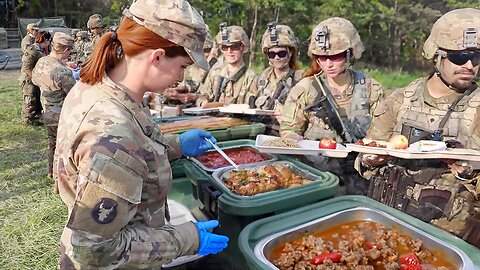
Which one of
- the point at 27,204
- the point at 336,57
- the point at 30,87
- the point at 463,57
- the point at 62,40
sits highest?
the point at 463,57

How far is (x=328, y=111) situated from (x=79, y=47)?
1138 centimetres

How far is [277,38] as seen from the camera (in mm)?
4270

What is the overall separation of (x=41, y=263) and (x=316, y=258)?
2758 millimetres

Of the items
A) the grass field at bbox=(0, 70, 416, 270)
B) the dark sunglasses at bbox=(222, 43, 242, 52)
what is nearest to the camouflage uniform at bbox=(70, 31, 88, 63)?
the grass field at bbox=(0, 70, 416, 270)

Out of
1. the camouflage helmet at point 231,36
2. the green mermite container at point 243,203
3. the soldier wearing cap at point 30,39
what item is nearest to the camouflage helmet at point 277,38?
the camouflage helmet at point 231,36

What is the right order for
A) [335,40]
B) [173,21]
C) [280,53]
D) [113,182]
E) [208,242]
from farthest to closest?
[280,53], [335,40], [208,242], [173,21], [113,182]

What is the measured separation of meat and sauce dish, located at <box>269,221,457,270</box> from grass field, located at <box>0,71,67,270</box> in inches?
101

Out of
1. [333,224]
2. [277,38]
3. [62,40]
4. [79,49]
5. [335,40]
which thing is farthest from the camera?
[79,49]

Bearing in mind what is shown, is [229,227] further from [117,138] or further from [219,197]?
[117,138]

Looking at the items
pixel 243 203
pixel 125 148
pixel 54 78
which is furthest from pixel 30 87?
pixel 125 148

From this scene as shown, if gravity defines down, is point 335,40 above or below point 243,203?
above

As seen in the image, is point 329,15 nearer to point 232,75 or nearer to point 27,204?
point 232,75

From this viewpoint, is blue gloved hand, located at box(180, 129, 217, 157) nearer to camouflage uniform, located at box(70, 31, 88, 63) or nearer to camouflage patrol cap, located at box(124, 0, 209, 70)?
camouflage patrol cap, located at box(124, 0, 209, 70)

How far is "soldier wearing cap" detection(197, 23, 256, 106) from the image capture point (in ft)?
16.3
